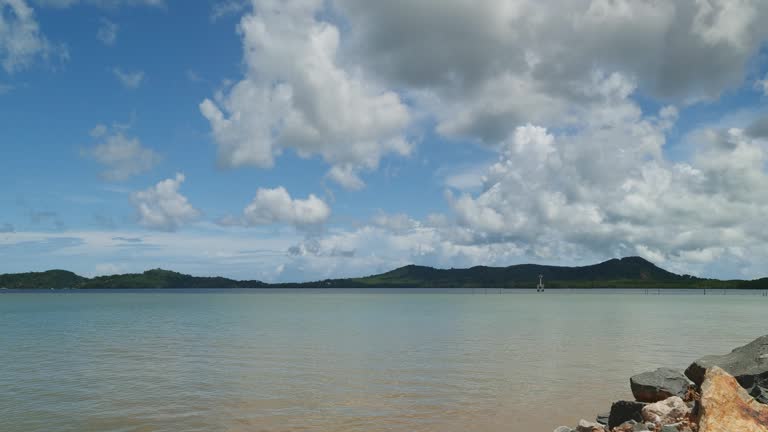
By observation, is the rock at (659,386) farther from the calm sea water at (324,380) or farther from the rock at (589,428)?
the calm sea water at (324,380)

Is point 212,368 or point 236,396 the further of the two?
point 212,368

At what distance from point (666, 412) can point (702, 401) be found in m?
2.52

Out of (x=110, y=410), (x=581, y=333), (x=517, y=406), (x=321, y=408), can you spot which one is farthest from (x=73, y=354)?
(x=581, y=333)

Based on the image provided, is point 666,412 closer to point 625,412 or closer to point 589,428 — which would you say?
point 625,412

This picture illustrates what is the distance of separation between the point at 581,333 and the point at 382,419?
1840 inches

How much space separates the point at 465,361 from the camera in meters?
39.2

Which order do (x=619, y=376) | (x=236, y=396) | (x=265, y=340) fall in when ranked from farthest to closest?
(x=265, y=340)
(x=619, y=376)
(x=236, y=396)

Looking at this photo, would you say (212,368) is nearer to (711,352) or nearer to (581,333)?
(711,352)

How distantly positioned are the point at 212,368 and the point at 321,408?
14.6m

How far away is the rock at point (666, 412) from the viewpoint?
16062 millimetres

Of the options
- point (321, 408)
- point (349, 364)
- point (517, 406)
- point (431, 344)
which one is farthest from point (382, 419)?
point (431, 344)

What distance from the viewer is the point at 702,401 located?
14.2m

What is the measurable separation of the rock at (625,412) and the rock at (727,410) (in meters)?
3.34

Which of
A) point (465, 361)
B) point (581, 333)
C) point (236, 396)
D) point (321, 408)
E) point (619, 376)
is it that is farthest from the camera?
point (581, 333)
